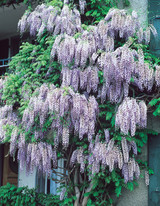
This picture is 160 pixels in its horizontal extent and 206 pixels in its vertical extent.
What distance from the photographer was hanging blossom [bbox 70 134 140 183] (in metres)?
5.19

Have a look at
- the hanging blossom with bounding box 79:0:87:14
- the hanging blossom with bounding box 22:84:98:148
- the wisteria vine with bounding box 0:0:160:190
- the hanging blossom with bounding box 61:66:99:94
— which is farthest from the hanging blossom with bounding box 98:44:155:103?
the hanging blossom with bounding box 79:0:87:14

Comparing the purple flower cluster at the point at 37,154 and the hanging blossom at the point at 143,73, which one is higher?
the hanging blossom at the point at 143,73

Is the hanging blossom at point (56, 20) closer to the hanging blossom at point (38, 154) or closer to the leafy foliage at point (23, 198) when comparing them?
the hanging blossom at point (38, 154)

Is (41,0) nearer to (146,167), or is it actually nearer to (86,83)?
(86,83)

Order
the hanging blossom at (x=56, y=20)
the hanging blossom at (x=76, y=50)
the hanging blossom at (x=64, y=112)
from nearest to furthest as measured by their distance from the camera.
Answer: the hanging blossom at (x=64, y=112), the hanging blossom at (x=76, y=50), the hanging blossom at (x=56, y=20)

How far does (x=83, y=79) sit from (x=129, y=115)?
3.52ft

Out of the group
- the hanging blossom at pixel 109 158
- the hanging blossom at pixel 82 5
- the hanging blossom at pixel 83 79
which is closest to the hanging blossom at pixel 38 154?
the hanging blossom at pixel 109 158

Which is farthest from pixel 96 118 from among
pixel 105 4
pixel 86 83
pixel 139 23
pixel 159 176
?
pixel 105 4

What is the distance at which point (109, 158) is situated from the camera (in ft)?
→ 16.9

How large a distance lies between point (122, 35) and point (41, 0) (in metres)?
2.47

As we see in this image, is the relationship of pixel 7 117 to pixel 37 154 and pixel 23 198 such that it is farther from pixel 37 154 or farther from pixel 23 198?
pixel 23 198

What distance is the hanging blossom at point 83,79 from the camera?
561 centimetres

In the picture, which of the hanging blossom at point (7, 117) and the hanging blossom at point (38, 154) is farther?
the hanging blossom at point (7, 117)

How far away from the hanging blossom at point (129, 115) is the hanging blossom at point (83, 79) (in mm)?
716
